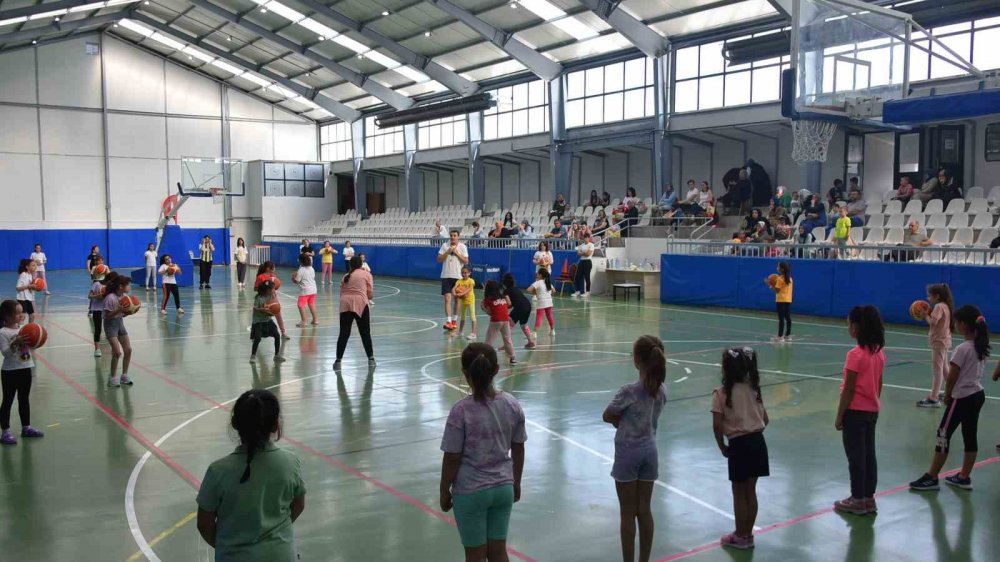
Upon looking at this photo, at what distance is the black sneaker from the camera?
7082 mm

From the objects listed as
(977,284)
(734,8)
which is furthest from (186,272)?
(977,284)

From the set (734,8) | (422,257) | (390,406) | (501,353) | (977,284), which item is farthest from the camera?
(422,257)

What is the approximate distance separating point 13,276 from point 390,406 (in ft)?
120

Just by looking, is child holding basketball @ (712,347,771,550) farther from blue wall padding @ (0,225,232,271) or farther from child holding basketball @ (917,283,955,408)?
blue wall padding @ (0,225,232,271)

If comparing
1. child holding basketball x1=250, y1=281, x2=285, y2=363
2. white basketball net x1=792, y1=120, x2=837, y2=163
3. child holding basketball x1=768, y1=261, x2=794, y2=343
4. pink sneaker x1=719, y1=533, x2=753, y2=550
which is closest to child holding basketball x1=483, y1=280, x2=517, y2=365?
child holding basketball x1=250, y1=281, x2=285, y2=363

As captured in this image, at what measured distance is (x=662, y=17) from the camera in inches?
1155

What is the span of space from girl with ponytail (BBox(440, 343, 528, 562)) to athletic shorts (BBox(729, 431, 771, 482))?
1.85 meters

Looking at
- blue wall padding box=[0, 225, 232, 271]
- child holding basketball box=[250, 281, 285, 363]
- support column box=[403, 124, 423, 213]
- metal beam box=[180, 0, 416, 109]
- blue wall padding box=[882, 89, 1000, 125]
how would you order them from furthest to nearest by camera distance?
support column box=[403, 124, 423, 213] → blue wall padding box=[0, 225, 232, 271] → metal beam box=[180, 0, 416, 109] → child holding basketball box=[250, 281, 285, 363] → blue wall padding box=[882, 89, 1000, 125]

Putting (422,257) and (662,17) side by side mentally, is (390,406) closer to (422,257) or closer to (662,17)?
(662,17)

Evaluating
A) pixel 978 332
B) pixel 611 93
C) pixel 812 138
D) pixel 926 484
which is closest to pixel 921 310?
pixel 978 332

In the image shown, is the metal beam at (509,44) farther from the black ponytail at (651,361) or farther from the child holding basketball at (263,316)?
the black ponytail at (651,361)

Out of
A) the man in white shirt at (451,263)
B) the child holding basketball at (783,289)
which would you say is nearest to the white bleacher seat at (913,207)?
the child holding basketball at (783,289)

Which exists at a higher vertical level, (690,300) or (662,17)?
(662,17)

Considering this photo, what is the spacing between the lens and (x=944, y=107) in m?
13.1
